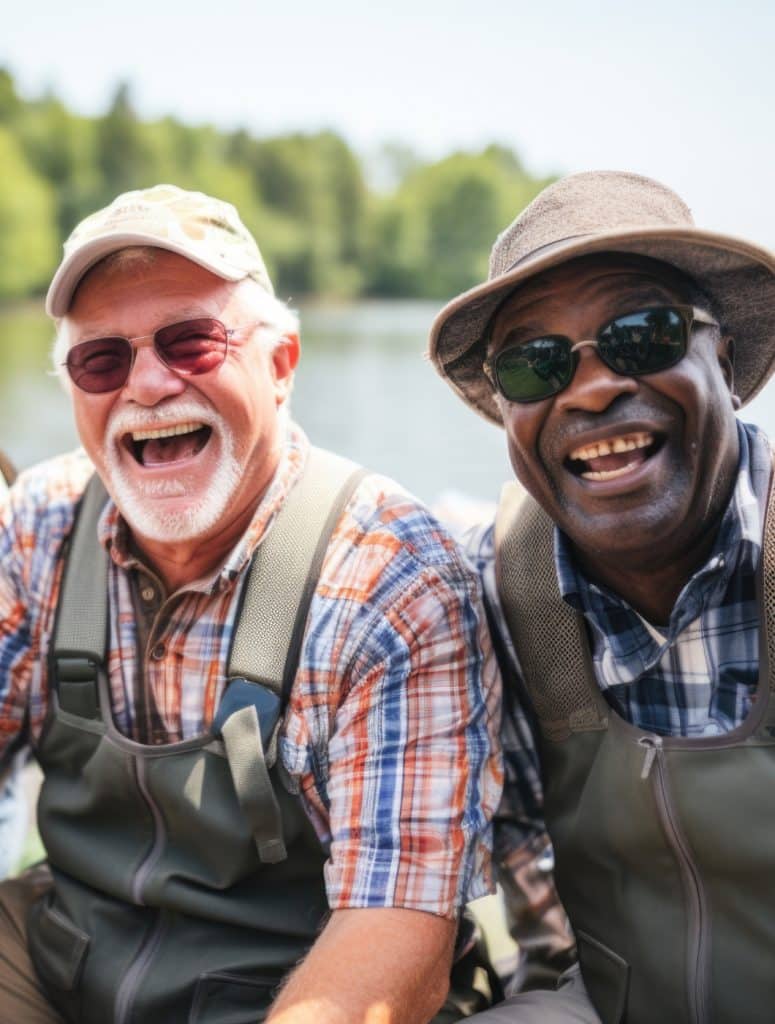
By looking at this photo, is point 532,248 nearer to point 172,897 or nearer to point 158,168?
point 172,897

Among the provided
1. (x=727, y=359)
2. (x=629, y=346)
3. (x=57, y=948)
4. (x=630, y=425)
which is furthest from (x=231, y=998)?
(x=727, y=359)

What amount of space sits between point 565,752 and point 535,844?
0.56m

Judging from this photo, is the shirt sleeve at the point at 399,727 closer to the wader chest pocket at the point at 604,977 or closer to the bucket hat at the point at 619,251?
the wader chest pocket at the point at 604,977

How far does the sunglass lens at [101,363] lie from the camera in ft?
7.36

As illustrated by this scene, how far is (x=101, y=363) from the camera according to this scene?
2.25m

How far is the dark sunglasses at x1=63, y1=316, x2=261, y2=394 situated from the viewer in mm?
2230

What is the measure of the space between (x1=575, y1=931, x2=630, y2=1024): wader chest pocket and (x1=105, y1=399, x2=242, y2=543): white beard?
1.20 metres

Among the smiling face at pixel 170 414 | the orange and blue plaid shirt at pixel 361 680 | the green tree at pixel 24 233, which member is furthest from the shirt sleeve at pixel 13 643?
A: the green tree at pixel 24 233

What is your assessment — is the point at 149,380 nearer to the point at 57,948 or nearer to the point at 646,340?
the point at 646,340

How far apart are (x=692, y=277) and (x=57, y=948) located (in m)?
1.99

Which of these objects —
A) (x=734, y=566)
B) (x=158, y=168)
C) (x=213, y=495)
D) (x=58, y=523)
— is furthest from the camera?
(x=158, y=168)

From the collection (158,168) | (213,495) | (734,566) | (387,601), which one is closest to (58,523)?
(213,495)

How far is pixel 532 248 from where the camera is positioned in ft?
6.57

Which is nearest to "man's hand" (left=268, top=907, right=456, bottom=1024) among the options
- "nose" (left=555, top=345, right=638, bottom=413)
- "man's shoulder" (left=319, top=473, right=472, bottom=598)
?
"man's shoulder" (left=319, top=473, right=472, bottom=598)
